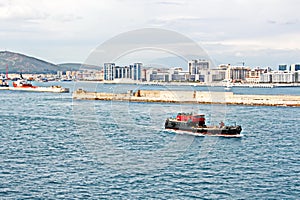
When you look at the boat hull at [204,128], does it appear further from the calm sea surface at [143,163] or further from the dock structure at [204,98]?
the dock structure at [204,98]

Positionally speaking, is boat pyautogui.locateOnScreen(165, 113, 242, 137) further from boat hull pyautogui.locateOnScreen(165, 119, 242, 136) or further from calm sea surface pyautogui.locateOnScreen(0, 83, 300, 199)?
calm sea surface pyautogui.locateOnScreen(0, 83, 300, 199)

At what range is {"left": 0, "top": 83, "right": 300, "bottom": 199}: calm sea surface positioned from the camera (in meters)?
17.4

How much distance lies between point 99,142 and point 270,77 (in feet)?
580

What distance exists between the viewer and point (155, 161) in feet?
73.3

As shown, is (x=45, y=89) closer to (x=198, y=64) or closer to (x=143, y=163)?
(x=198, y=64)

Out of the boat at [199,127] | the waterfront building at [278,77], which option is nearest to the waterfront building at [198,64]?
the boat at [199,127]

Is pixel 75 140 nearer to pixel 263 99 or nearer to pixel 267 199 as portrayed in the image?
pixel 267 199

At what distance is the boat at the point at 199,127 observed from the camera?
3097 centimetres

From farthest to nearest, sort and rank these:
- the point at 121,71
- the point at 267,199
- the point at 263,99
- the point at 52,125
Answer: the point at 121,71
the point at 263,99
the point at 52,125
the point at 267,199

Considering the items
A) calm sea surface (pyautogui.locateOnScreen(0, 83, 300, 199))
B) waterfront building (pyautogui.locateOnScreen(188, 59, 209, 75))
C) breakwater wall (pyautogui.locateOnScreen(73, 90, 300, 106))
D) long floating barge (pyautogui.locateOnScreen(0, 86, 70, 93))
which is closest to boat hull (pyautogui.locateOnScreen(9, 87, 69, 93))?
long floating barge (pyautogui.locateOnScreen(0, 86, 70, 93))

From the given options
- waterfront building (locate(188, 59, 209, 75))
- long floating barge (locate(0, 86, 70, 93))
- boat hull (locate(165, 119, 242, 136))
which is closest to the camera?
boat hull (locate(165, 119, 242, 136))

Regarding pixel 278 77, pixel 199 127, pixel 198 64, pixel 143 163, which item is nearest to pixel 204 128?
pixel 199 127

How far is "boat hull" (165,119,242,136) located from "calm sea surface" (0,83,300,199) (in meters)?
0.60

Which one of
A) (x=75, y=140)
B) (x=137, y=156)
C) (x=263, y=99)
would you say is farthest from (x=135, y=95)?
(x=137, y=156)
